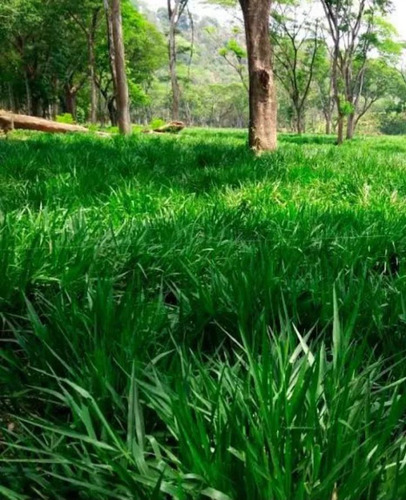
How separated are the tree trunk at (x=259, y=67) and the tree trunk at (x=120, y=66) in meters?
6.71

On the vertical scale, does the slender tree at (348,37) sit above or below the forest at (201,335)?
above

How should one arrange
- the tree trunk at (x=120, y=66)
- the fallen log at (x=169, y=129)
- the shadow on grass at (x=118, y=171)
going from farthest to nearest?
the fallen log at (x=169, y=129)
the tree trunk at (x=120, y=66)
the shadow on grass at (x=118, y=171)

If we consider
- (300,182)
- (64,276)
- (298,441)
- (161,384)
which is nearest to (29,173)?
(300,182)

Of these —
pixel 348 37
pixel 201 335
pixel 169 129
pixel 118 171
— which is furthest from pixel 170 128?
pixel 201 335

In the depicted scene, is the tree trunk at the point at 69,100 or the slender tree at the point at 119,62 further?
the tree trunk at the point at 69,100

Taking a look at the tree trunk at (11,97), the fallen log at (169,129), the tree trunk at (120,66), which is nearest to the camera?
the tree trunk at (120,66)

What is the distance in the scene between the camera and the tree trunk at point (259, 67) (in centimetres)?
610

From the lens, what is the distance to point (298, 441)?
32.2 inches

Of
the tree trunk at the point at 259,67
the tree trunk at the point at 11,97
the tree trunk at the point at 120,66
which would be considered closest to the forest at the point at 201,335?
the tree trunk at the point at 259,67

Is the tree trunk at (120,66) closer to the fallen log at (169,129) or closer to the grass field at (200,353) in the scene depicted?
the fallen log at (169,129)

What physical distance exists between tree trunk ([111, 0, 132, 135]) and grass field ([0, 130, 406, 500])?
10163 millimetres

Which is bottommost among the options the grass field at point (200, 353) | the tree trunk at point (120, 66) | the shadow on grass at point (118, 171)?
the grass field at point (200, 353)

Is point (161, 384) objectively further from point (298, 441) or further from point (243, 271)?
point (243, 271)

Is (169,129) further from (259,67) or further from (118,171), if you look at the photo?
(118,171)
